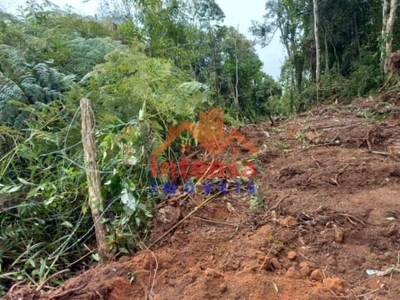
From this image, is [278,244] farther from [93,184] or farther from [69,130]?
[69,130]

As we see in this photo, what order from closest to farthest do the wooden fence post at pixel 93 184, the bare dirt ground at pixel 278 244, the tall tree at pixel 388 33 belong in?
the bare dirt ground at pixel 278 244 → the wooden fence post at pixel 93 184 → the tall tree at pixel 388 33

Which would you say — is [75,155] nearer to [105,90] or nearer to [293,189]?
[105,90]

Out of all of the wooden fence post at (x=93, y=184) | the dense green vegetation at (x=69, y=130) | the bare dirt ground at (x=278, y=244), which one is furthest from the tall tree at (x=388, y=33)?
the wooden fence post at (x=93, y=184)

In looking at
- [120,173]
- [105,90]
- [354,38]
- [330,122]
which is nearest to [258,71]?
[354,38]

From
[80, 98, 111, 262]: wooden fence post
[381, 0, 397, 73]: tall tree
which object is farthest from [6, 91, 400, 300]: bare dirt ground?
[381, 0, 397, 73]: tall tree

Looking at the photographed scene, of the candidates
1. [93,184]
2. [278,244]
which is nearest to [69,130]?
[93,184]

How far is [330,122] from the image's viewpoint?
14.2 feet

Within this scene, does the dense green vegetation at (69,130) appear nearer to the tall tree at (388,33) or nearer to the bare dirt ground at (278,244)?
the bare dirt ground at (278,244)

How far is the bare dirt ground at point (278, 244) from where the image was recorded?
5.34ft

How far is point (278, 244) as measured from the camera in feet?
6.19

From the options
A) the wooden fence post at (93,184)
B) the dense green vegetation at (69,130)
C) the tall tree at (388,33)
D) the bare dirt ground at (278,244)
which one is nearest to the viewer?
the bare dirt ground at (278,244)

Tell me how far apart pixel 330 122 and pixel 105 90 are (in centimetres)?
255

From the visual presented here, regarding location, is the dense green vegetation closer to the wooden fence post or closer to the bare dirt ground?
the wooden fence post

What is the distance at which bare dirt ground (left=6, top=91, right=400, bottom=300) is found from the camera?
163cm
